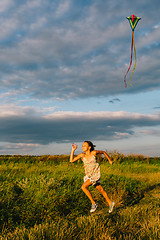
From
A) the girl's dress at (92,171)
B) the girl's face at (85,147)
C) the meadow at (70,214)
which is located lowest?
the meadow at (70,214)

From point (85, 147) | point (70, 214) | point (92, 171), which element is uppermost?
point (85, 147)

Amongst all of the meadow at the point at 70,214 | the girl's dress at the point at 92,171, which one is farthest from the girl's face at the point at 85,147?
the meadow at the point at 70,214

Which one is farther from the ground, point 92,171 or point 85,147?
point 85,147

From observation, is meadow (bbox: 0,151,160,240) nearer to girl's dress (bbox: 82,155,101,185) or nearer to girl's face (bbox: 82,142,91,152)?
girl's dress (bbox: 82,155,101,185)

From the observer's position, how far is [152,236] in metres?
4.66

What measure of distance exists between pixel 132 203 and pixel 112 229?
3.59m

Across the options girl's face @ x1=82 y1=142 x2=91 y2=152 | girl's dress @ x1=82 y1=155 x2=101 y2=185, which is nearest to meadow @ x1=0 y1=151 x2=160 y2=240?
girl's dress @ x1=82 y1=155 x2=101 y2=185

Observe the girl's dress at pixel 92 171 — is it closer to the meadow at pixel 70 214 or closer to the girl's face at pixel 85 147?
the girl's face at pixel 85 147

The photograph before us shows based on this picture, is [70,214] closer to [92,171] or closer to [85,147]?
[92,171]

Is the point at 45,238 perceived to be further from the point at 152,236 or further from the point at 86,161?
the point at 86,161

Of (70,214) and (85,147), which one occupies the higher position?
(85,147)

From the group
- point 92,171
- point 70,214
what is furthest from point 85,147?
point 70,214

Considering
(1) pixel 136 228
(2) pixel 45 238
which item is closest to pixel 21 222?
(2) pixel 45 238

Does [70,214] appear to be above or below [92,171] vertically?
below
